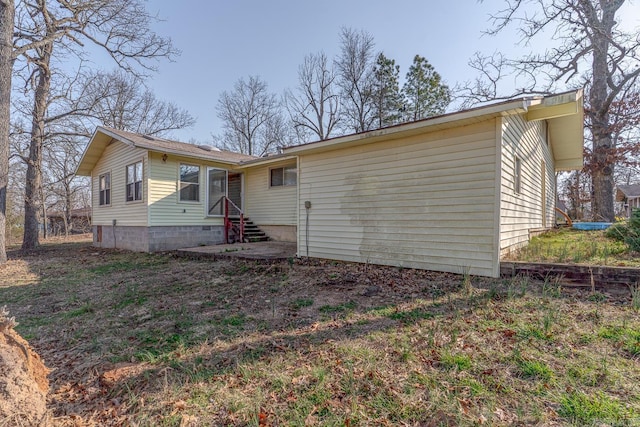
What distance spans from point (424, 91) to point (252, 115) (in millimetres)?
16054

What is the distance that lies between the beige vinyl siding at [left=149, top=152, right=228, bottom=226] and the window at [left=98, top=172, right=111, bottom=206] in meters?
4.10

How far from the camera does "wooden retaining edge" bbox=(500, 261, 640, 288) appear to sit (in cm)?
425

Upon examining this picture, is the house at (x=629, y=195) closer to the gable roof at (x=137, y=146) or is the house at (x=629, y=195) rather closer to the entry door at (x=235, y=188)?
the entry door at (x=235, y=188)

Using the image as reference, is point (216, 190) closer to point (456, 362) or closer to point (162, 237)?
point (162, 237)

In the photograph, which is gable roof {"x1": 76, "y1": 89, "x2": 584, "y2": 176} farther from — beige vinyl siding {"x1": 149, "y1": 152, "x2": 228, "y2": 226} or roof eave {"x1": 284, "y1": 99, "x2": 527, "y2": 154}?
beige vinyl siding {"x1": 149, "y1": 152, "x2": 228, "y2": 226}

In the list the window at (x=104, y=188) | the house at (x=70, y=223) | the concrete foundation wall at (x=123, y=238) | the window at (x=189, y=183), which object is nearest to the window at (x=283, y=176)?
the window at (x=189, y=183)

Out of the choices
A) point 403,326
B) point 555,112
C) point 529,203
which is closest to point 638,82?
point 529,203

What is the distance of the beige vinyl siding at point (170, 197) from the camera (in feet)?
32.1

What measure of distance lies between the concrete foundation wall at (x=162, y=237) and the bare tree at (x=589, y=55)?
13.5m

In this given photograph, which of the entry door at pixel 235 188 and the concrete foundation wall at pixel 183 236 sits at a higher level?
the entry door at pixel 235 188

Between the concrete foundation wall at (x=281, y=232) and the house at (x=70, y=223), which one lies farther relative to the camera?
the house at (x=70, y=223)

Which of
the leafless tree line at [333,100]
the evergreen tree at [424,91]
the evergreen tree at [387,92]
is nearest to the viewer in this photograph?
the evergreen tree at [424,91]

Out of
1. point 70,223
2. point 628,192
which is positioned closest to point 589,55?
point 628,192

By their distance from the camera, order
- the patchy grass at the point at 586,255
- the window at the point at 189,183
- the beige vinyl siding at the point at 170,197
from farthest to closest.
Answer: the window at the point at 189,183, the beige vinyl siding at the point at 170,197, the patchy grass at the point at 586,255
